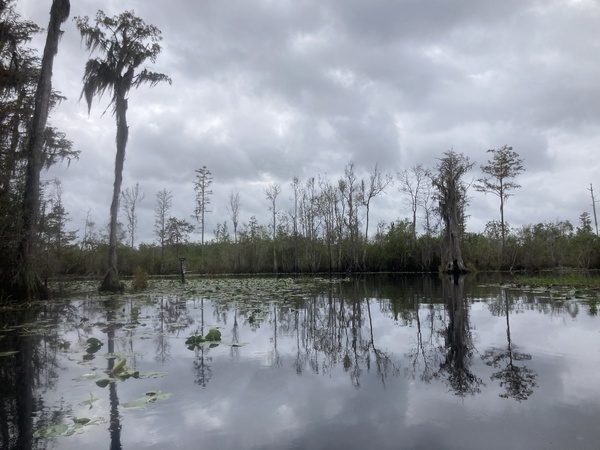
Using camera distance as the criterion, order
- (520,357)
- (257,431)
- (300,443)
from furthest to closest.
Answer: (520,357) < (257,431) < (300,443)

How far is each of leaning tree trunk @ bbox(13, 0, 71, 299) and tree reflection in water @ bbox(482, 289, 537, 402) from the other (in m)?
10.8

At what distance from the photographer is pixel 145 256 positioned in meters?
42.2

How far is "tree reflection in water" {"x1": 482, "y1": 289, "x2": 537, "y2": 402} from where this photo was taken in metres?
3.13

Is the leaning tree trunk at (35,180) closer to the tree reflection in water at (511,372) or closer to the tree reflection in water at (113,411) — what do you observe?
the tree reflection in water at (113,411)

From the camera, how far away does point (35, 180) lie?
10250 mm

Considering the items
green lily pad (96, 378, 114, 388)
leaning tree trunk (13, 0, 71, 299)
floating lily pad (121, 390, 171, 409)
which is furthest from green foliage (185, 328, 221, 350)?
leaning tree trunk (13, 0, 71, 299)

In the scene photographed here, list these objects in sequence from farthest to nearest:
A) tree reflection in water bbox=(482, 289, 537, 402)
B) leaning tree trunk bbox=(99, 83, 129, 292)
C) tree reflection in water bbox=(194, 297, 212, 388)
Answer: leaning tree trunk bbox=(99, 83, 129, 292) → tree reflection in water bbox=(194, 297, 212, 388) → tree reflection in water bbox=(482, 289, 537, 402)

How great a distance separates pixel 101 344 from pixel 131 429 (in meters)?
2.92

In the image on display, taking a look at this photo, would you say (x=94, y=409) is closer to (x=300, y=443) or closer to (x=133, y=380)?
(x=133, y=380)

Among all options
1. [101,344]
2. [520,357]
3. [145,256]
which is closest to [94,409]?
[101,344]

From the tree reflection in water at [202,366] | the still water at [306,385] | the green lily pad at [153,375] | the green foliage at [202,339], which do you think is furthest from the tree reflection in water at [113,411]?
the green foliage at [202,339]

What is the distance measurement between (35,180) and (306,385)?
408 inches

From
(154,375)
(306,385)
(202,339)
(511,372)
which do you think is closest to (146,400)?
(154,375)

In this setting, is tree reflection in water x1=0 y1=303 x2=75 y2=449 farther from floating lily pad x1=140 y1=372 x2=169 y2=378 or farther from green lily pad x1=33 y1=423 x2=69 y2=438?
floating lily pad x1=140 y1=372 x2=169 y2=378
